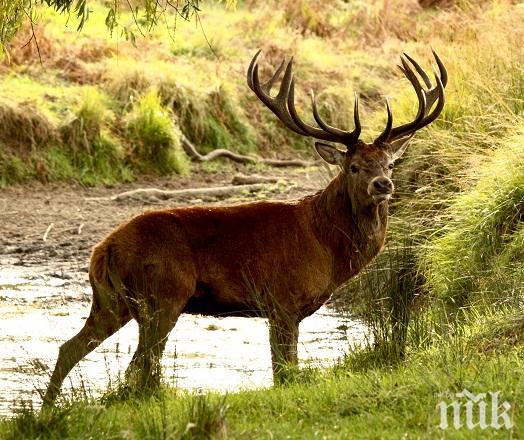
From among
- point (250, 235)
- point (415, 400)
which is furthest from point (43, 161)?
point (415, 400)

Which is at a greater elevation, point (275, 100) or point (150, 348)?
point (275, 100)

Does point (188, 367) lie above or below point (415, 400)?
below

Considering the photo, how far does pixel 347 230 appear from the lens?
9.36m

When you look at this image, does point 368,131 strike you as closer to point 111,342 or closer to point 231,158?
point 111,342

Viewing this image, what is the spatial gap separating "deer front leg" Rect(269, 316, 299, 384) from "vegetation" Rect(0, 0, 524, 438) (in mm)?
400

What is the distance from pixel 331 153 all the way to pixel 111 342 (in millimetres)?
2489

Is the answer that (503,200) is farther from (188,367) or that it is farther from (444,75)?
(188,367)

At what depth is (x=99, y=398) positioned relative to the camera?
7520mm

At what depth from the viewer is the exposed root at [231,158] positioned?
18.1 metres

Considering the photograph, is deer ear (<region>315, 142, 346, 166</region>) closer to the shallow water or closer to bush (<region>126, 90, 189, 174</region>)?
the shallow water

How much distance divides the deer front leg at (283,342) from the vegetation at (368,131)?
1.31ft

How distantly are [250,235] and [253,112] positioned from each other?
11060 mm

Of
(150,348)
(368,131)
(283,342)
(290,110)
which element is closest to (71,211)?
(368,131)

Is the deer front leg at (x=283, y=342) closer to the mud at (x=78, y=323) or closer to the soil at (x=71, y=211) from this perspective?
the mud at (x=78, y=323)
